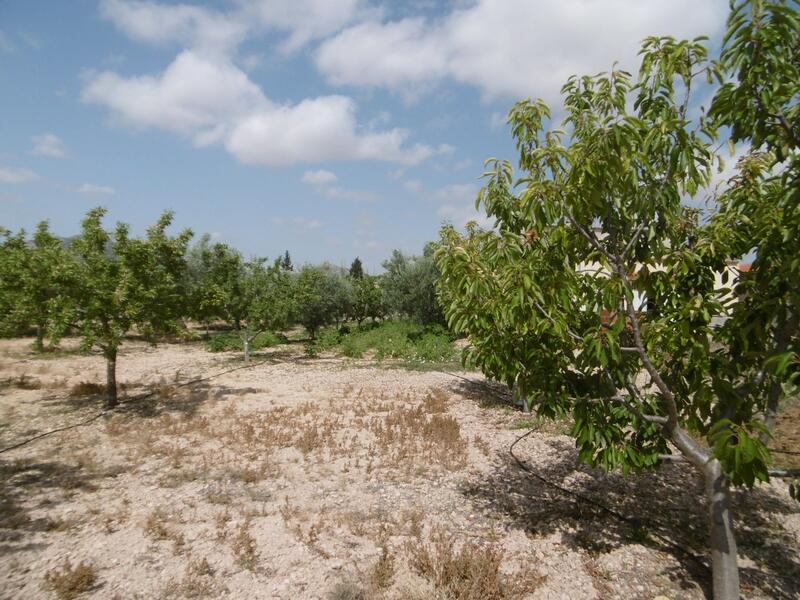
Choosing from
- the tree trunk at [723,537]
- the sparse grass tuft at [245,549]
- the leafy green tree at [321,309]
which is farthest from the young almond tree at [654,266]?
the leafy green tree at [321,309]

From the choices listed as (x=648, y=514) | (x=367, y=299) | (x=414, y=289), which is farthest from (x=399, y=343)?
(x=648, y=514)

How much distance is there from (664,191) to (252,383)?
13868 millimetres

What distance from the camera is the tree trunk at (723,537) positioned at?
4090mm

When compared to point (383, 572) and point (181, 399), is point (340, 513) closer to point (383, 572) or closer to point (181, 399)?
point (383, 572)

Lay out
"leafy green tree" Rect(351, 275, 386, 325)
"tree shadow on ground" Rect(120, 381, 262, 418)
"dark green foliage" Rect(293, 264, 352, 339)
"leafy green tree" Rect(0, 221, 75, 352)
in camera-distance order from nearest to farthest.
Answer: "leafy green tree" Rect(0, 221, 75, 352) → "tree shadow on ground" Rect(120, 381, 262, 418) → "dark green foliage" Rect(293, 264, 352, 339) → "leafy green tree" Rect(351, 275, 386, 325)

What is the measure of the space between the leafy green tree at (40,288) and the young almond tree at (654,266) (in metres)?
9.10

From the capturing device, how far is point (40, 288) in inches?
376

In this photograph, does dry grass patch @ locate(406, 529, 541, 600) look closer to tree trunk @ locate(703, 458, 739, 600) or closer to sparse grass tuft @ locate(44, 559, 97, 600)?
tree trunk @ locate(703, 458, 739, 600)

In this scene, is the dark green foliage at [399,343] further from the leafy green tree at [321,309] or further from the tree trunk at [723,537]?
the tree trunk at [723,537]

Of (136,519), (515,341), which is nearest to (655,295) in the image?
(515,341)

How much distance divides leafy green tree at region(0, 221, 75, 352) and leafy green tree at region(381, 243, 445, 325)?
1892 cm

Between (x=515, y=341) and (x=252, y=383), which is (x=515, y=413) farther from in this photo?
(x=252, y=383)

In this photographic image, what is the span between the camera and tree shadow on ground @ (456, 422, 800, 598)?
4.90 meters

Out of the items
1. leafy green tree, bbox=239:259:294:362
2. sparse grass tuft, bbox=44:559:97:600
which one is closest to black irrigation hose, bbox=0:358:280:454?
leafy green tree, bbox=239:259:294:362
